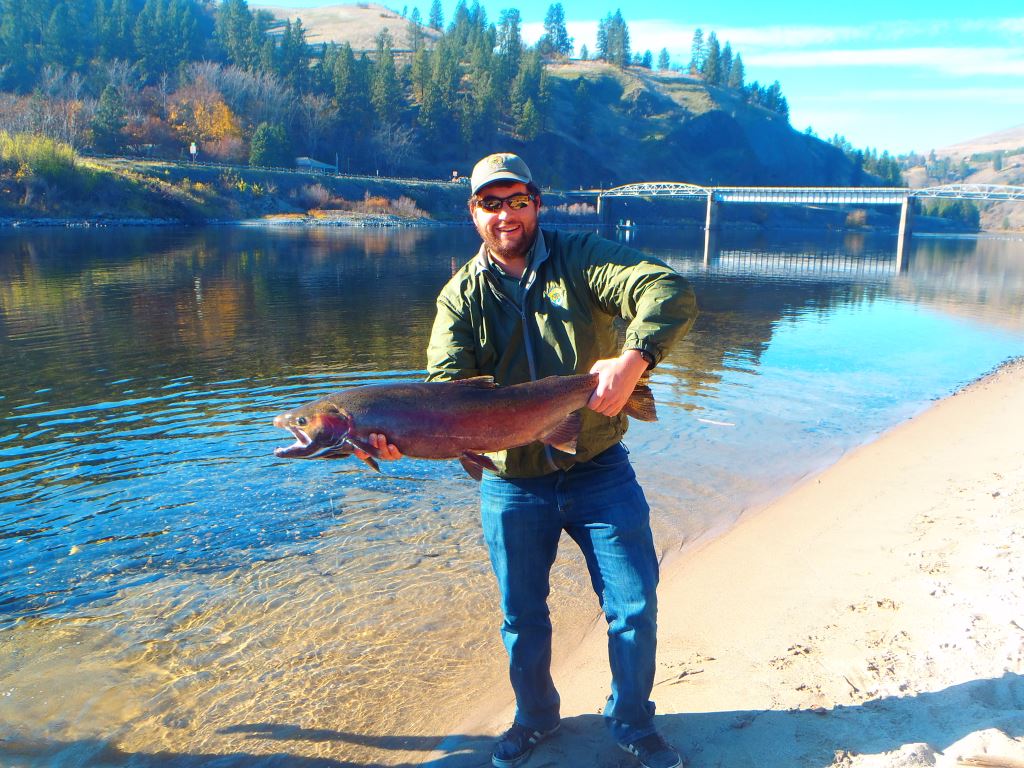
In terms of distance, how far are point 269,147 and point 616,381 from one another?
132 m

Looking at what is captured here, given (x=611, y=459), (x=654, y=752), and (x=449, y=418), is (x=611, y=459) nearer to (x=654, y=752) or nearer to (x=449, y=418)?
(x=449, y=418)

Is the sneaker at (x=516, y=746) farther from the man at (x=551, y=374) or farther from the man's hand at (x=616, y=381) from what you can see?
the man's hand at (x=616, y=381)

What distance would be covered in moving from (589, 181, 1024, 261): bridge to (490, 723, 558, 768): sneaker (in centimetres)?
8511

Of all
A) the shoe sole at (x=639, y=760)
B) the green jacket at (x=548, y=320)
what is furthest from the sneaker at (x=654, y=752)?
the green jacket at (x=548, y=320)

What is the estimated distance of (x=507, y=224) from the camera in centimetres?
435

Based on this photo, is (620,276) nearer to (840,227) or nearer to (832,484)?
(832,484)

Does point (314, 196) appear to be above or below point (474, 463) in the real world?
above

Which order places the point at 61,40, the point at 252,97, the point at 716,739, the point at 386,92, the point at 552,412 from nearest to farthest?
1. the point at 552,412
2. the point at 716,739
3. the point at 252,97
4. the point at 61,40
5. the point at 386,92

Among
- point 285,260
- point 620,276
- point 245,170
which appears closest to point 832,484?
point 620,276

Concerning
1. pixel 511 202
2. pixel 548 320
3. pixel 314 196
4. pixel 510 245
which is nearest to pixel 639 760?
pixel 548 320

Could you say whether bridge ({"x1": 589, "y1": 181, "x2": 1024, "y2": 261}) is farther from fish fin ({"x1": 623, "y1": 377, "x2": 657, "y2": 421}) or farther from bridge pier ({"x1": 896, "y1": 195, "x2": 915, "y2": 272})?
fish fin ({"x1": 623, "y1": 377, "x2": 657, "y2": 421})

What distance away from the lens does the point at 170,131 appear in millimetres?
125562

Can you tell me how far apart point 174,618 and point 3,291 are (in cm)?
3058

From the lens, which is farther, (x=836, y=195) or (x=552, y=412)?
(x=836, y=195)
